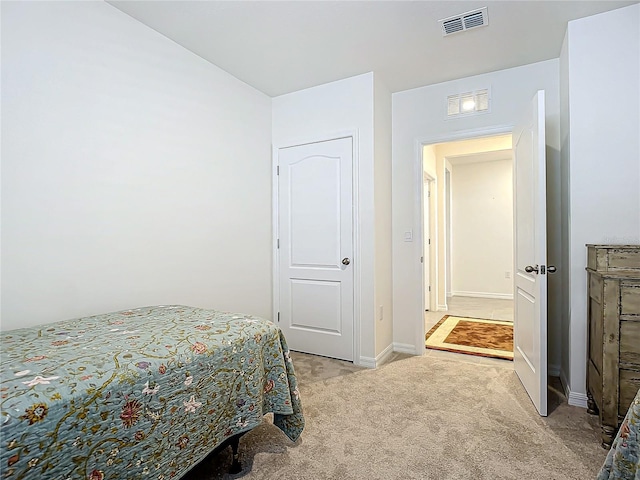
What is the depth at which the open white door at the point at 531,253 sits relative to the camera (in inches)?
85.3

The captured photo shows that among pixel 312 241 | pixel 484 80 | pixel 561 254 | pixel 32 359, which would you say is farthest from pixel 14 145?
pixel 561 254

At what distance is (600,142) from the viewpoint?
Answer: 87.7 inches

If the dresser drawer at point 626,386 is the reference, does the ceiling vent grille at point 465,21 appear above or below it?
above

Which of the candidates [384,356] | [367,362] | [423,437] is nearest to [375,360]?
[367,362]

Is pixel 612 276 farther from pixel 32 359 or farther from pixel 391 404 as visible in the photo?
pixel 32 359

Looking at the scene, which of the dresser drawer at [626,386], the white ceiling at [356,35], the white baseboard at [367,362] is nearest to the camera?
the dresser drawer at [626,386]

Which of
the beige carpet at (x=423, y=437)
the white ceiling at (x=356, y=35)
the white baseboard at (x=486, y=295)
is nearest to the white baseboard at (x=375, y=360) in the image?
the beige carpet at (x=423, y=437)

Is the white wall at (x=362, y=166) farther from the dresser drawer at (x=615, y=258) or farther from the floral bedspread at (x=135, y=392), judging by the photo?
the dresser drawer at (x=615, y=258)

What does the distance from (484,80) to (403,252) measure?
166 centimetres

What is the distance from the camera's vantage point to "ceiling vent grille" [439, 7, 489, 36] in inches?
87.3

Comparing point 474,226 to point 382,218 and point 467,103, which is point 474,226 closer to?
point 467,103

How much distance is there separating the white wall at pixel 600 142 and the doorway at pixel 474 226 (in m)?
3.15

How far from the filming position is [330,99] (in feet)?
10.6

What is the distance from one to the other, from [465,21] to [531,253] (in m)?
1.58
